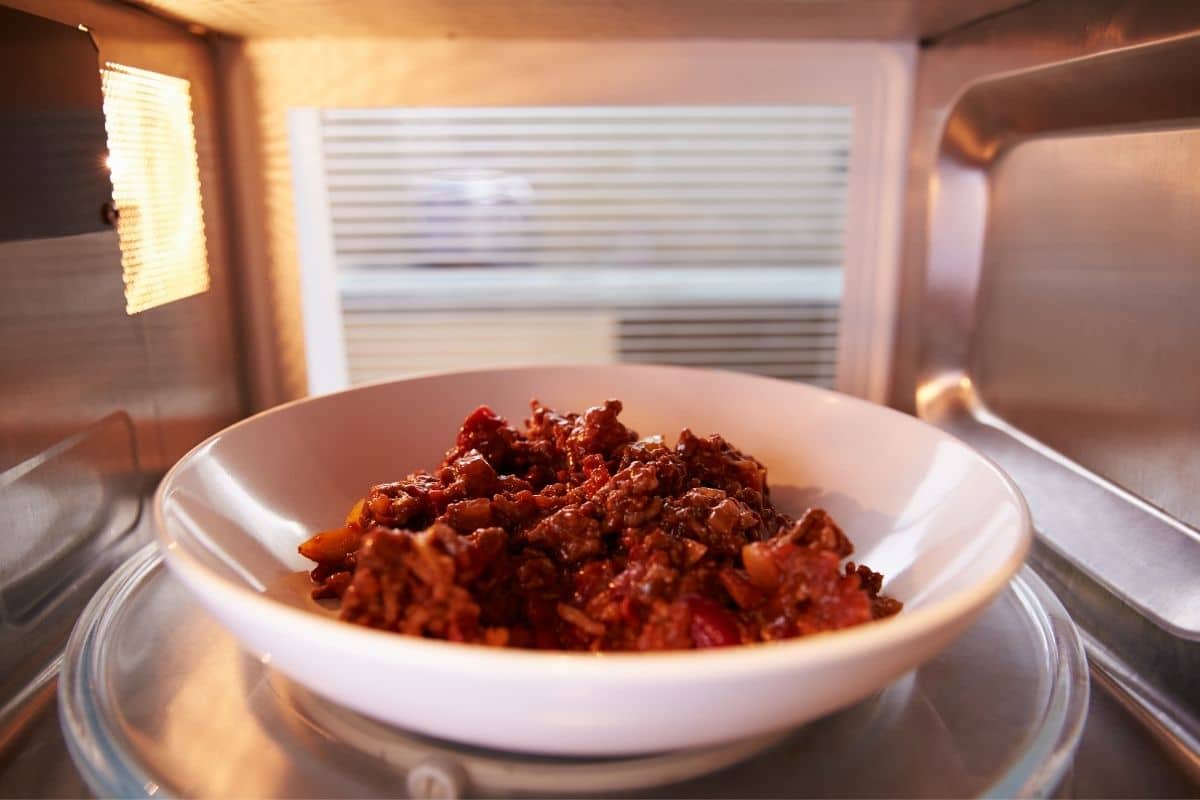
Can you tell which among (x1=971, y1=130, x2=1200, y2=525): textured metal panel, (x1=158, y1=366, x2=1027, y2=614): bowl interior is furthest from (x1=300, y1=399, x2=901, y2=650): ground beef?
(x1=971, y1=130, x2=1200, y2=525): textured metal panel

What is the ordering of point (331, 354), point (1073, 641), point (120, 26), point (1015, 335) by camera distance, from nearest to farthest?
point (1073, 641)
point (120, 26)
point (1015, 335)
point (331, 354)

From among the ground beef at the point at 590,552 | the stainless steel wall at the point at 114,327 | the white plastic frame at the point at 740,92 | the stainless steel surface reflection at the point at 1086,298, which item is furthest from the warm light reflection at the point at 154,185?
the stainless steel surface reflection at the point at 1086,298

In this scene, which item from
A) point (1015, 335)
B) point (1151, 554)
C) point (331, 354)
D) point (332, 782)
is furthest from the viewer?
point (331, 354)

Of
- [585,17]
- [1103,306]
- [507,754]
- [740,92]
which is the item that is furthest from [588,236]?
[507,754]

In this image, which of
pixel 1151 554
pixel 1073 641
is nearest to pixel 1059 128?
pixel 1151 554

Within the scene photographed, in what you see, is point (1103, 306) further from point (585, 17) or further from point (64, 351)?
point (64, 351)

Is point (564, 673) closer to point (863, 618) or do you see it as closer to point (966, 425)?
point (863, 618)
